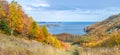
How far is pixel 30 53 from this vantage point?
17.7 meters

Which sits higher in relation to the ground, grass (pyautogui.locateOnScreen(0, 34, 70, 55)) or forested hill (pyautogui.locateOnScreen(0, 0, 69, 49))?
grass (pyautogui.locateOnScreen(0, 34, 70, 55))

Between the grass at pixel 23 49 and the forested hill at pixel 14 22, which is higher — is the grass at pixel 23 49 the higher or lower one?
the higher one

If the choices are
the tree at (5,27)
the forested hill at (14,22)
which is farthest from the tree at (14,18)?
the tree at (5,27)

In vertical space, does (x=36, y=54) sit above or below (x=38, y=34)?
above

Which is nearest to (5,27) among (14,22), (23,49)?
(14,22)

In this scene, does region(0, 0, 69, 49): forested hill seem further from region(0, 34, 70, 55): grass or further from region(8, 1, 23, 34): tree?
region(0, 34, 70, 55): grass

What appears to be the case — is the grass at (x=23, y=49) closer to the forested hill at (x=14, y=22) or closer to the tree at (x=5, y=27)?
the forested hill at (x=14, y=22)

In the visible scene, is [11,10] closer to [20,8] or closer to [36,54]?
[20,8]

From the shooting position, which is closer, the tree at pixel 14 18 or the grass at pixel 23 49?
the grass at pixel 23 49

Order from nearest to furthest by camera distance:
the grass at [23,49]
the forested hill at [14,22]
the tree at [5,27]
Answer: the grass at [23,49] < the tree at [5,27] < the forested hill at [14,22]

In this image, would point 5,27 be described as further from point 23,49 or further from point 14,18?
point 23,49

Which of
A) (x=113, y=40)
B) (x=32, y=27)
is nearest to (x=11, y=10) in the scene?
(x=32, y=27)

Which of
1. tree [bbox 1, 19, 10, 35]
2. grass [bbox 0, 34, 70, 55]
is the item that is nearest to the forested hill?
tree [bbox 1, 19, 10, 35]

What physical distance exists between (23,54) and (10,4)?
7032cm
